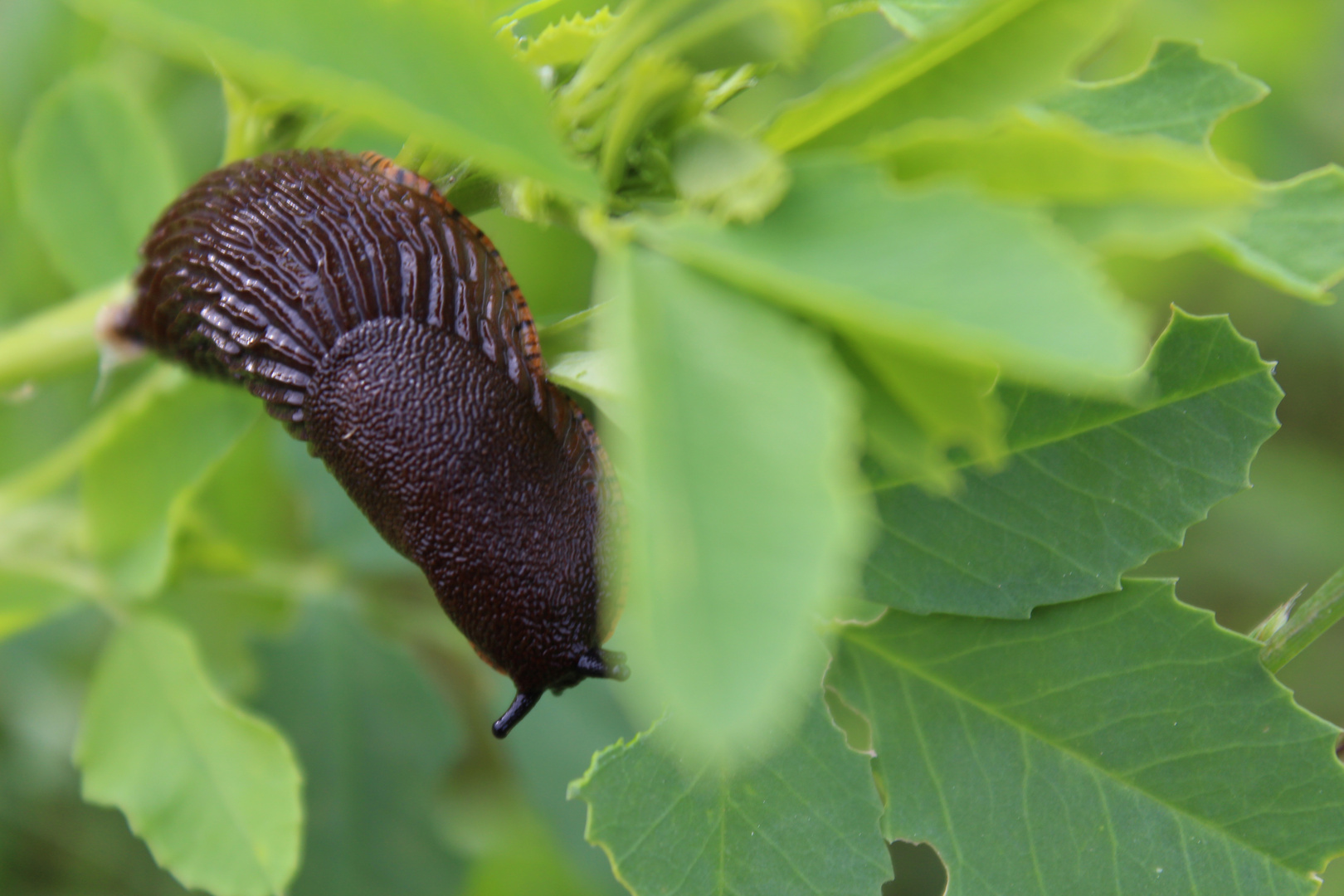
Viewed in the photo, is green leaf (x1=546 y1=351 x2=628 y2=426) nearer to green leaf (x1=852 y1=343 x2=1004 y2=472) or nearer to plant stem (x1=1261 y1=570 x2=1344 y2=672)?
green leaf (x1=852 y1=343 x2=1004 y2=472)

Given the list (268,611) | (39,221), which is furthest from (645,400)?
(268,611)

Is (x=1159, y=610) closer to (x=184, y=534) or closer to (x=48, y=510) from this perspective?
(x=184, y=534)

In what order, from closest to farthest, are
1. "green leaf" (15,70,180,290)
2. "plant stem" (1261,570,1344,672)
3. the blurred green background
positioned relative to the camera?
"plant stem" (1261,570,1344,672) → "green leaf" (15,70,180,290) → the blurred green background

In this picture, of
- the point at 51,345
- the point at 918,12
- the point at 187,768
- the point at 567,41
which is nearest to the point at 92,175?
the point at 51,345

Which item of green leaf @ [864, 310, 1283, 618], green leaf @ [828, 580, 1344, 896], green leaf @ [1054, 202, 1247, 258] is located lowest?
green leaf @ [828, 580, 1344, 896]

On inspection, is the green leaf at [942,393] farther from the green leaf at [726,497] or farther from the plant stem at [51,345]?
the plant stem at [51,345]

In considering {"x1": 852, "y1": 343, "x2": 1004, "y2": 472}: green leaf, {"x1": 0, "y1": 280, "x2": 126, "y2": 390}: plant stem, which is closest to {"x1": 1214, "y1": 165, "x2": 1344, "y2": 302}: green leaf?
{"x1": 852, "y1": 343, "x2": 1004, "y2": 472}: green leaf

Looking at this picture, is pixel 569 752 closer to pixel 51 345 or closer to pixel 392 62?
pixel 51 345
